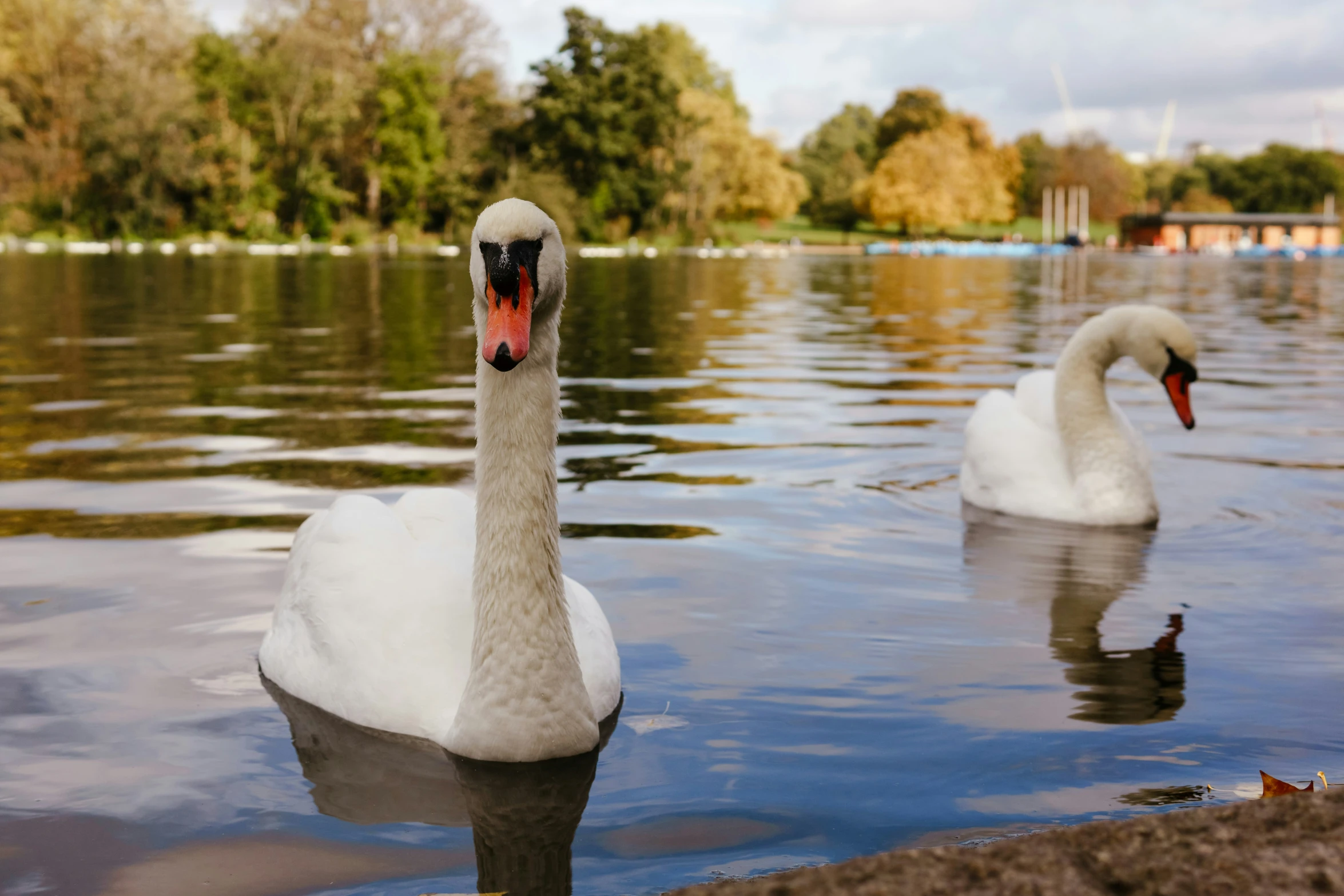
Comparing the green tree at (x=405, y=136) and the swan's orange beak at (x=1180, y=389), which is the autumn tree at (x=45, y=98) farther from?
the swan's orange beak at (x=1180, y=389)

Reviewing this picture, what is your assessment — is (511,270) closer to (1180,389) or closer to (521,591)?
(521,591)

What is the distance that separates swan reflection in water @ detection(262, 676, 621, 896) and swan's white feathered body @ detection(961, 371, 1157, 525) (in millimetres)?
3820

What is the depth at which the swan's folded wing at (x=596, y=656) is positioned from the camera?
157 inches

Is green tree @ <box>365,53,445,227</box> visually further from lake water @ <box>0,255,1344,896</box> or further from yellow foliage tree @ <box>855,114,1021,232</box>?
lake water @ <box>0,255,1344,896</box>

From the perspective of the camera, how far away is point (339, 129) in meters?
61.2

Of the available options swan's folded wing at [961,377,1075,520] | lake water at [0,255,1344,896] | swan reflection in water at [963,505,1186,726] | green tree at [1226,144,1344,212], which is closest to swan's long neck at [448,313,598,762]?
lake water at [0,255,1344,896]

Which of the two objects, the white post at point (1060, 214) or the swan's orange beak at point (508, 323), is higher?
the white post at point (1060, 214)

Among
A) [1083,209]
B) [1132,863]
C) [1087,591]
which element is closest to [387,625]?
[1132,863]

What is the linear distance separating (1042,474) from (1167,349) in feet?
3.11

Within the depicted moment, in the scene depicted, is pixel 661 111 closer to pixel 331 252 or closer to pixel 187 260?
pixel 331 252

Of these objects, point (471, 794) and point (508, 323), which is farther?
point (471, 794)

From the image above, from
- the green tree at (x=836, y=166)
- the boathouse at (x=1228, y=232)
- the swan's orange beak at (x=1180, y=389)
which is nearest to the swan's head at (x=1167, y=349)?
the swan's orange beak at (x=1180, y=389)

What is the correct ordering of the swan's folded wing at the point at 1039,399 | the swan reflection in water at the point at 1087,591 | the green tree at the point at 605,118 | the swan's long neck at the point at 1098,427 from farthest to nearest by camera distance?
the green tree at the point at 605,118 < the swan's folded wing at the point at 1039,399 < the swan's long neck at the point at 1098,427 < the swan reflection in water at the point at 1087,591

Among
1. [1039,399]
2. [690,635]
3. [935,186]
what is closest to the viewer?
[690,635]
